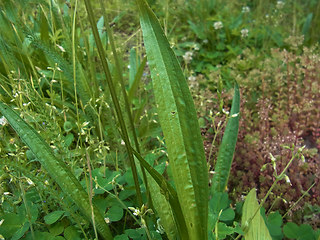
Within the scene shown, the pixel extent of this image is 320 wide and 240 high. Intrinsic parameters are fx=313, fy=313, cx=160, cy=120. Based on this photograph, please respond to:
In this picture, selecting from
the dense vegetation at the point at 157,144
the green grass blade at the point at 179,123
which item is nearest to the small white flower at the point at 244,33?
the dense vegetation at the point at 157,144

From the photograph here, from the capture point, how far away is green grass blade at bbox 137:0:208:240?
0.83 metres

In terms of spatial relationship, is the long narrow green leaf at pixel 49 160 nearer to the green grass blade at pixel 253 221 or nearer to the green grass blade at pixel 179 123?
the green grass blade at pixel 179 123

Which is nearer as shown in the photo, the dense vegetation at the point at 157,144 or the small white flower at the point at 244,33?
the dense vegetation at the point at 157,144

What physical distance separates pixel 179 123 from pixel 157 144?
96 cm

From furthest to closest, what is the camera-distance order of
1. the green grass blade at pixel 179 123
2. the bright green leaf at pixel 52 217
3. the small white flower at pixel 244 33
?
the small white flower at pixel 244 33, the bright green leaf at pixel 52 217, the green grass blade at pixel 179 123

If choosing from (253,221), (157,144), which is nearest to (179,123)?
(253,221)

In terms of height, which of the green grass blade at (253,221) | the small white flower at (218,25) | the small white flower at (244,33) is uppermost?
the small white flower at (218,25)

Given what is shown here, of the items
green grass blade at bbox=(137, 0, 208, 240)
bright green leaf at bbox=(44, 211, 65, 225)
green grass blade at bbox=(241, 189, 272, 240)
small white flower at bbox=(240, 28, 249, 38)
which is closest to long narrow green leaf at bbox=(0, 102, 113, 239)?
bright green leaf at bbox=(44, 211, 65, 225)

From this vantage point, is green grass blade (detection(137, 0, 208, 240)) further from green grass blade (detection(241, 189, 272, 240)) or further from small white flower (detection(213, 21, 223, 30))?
small white flower (detection(213, 21, 223, 30))

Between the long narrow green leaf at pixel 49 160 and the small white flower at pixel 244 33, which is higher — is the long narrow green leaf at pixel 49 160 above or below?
above

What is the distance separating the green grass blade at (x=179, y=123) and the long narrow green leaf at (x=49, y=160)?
1.08 ft

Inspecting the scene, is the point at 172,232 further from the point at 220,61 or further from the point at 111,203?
the point at 220,61

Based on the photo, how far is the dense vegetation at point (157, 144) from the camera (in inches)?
32.9

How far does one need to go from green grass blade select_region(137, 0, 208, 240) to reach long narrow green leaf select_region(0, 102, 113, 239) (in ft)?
1.08
